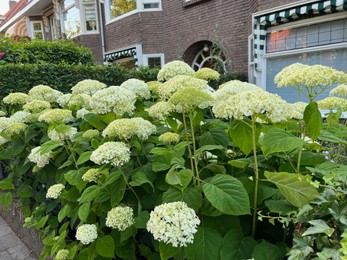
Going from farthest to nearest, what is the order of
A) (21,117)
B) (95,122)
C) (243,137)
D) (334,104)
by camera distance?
(21,117), (95,122), (334,104), (243,137)

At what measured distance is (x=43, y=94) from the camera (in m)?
2.35

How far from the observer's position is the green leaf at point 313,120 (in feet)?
3.16

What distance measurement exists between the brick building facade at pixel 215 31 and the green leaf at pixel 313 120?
5412mm

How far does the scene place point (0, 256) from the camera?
2289mm

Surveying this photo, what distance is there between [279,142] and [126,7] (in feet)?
36.7

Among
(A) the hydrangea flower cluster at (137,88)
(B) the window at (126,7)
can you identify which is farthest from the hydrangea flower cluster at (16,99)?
(B) the window at (126,7)

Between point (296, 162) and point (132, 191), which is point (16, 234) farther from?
point (296, 162)

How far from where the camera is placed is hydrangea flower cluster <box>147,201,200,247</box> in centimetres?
79

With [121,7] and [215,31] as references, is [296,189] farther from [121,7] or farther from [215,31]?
[121,7]

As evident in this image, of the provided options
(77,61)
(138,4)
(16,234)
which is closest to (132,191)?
(16,234)

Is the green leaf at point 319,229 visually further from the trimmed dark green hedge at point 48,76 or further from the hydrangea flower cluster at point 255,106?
the trimmed dark green hedge at point 48,76

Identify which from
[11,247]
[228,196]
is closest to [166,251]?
[228,196]

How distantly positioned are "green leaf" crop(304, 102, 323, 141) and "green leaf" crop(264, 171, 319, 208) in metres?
0.18

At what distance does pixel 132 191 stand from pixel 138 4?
10037 mm
